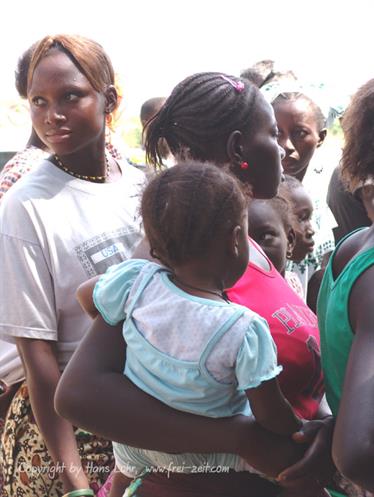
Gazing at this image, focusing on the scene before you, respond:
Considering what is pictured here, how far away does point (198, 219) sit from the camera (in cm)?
177

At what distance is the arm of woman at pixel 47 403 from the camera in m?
2.50

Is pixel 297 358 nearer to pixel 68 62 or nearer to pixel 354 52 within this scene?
pixel 68 62

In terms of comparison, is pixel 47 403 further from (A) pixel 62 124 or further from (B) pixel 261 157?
(B) pixel 261 157

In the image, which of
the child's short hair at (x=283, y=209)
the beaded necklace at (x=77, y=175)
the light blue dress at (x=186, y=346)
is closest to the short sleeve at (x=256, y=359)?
the light blue dress at (x=186, y=346)

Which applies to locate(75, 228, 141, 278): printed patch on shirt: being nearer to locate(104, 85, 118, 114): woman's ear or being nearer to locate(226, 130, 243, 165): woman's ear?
locate(104, 85, 118, 114): woman's ear

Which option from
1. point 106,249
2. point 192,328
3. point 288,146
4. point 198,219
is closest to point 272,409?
point 192,328

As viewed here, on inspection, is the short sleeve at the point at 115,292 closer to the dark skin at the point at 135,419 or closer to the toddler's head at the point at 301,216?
the dark skin at the point at 135,419

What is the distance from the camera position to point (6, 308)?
256cm

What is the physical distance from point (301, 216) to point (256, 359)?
5.99 feet

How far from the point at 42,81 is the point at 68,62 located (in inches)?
4.2

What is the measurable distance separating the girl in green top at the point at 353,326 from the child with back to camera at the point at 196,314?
168 mm

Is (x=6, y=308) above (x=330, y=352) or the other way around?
the other way around

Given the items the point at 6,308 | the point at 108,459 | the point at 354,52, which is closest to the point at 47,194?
the point at 6,308

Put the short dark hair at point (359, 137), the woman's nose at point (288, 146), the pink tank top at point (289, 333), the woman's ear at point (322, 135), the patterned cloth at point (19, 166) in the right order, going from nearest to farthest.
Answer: the pink tank top at point (289, 333) → the short dark hair at point (359, 137) → the patterned cloth at point (19, 166) → the woman's nose at point (288, 146) → the woman's ear at point (322, 135)
